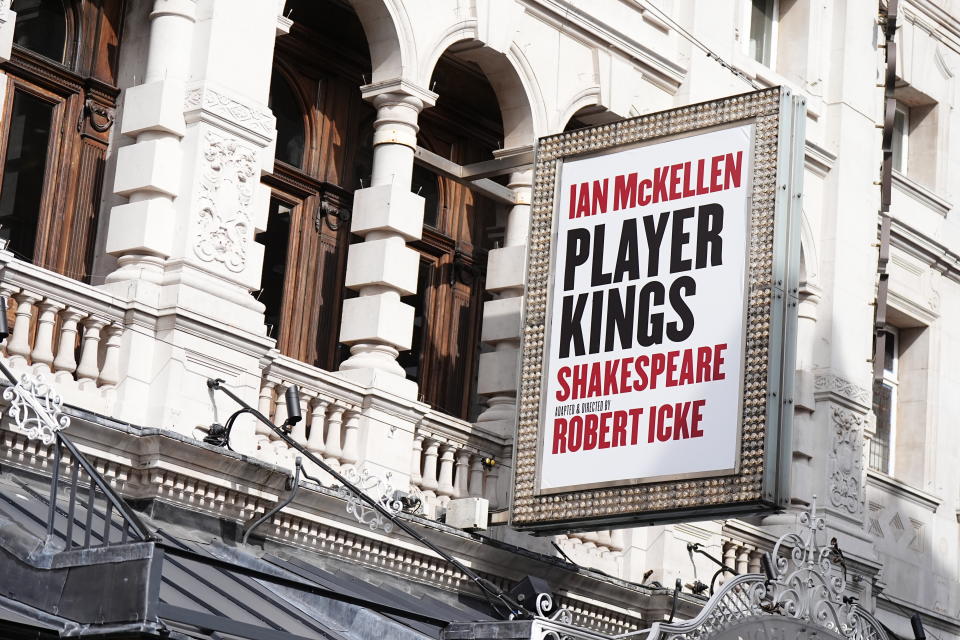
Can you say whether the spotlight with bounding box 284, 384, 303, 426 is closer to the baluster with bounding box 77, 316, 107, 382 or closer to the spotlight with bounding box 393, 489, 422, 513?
the spotlight with bounding box 393, 489, 422, 513

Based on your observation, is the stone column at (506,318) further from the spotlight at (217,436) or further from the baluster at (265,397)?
the spotlight at (217,436)

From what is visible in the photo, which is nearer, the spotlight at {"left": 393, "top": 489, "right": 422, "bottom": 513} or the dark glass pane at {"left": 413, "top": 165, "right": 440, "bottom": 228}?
the spotlight at {"left": 393, "top": 489, "right": 422, "bottom": 513}

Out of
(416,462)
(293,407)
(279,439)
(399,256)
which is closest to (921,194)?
(399,256)

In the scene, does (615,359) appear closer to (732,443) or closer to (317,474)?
(732,443)

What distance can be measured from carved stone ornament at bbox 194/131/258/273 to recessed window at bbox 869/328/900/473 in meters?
12.4

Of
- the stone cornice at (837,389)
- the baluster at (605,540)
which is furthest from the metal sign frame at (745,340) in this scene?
the stone cornice at (837,389)

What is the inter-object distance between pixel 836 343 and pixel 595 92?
206 inches

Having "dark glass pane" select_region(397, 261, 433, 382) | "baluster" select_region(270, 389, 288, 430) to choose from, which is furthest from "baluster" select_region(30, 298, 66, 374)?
"dark glass pane" select_region(397, 261, 433, 382)

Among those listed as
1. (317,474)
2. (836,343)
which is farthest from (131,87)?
(836,343)

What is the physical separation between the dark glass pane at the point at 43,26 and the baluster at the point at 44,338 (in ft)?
10.1

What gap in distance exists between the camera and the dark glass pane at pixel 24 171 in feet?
56.6

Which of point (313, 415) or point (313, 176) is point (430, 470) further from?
point (313, 176)

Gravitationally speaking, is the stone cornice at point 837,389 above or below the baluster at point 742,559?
above

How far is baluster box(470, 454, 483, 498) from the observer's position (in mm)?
19922
